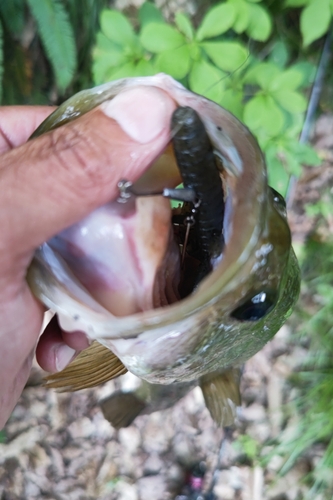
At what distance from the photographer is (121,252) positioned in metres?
0.65

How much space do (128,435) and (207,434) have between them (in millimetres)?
365

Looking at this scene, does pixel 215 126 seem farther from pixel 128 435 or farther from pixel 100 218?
pixel 128 435

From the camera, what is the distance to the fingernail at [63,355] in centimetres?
103

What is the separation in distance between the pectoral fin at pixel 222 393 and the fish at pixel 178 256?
0.49 m

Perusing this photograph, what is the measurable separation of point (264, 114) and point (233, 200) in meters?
0.80

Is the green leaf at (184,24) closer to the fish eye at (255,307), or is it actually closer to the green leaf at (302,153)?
the green leaf at (302,153)

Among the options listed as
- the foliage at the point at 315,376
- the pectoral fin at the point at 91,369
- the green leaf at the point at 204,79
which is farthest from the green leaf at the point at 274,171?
the pectoral fin at the point at 91,369

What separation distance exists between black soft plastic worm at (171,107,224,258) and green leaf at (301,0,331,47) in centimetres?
87

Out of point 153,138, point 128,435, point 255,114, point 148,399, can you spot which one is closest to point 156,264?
point 153,138

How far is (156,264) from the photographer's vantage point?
25.7 inches

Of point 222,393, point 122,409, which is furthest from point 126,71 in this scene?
point 122,409

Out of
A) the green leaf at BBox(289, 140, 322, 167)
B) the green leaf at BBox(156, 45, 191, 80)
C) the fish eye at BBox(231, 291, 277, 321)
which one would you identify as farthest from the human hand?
the green leaf at BBox(289, 140, 322, 167)

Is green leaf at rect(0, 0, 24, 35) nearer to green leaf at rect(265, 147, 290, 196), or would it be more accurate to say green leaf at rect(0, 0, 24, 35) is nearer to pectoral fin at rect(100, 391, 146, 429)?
green leaf at rect(265, 147, 290, 196)

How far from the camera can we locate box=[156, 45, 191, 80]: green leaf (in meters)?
1.11
